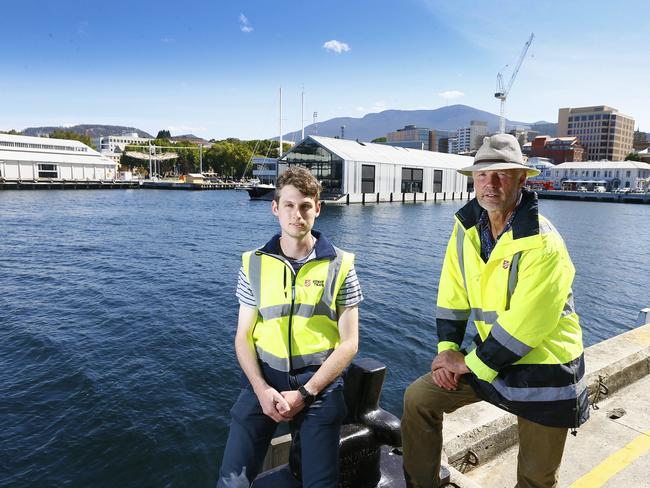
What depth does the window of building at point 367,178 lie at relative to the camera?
2704 inches

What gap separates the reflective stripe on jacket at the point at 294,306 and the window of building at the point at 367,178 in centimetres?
6622

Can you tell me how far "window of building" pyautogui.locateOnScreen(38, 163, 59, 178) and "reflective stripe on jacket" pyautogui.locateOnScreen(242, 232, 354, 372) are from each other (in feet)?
365

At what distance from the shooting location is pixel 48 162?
9631cm

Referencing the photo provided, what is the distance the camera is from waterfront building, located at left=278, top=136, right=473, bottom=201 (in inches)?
2616

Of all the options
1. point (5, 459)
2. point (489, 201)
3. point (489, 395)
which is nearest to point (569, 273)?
point (489, 201)

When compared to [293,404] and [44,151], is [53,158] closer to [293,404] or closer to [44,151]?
[44,151]

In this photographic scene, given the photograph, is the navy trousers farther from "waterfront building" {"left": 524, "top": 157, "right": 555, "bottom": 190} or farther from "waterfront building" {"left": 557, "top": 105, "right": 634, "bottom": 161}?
"waterfront building" {"left": 557, "top": 105, "right": 634, "bottom": 161}

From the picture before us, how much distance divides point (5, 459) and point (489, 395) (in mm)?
7374

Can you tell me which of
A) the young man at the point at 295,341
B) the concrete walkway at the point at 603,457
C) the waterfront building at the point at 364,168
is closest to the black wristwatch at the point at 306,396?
the young man at the point at 295,341

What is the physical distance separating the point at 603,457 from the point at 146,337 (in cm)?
1040

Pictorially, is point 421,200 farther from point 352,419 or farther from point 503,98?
point 503,98

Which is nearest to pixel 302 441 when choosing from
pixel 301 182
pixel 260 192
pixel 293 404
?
pixel 293 404

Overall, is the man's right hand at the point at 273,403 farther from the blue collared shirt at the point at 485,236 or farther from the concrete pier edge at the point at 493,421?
the blue collared shirt at the point at 485,236

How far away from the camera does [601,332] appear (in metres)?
14.0
